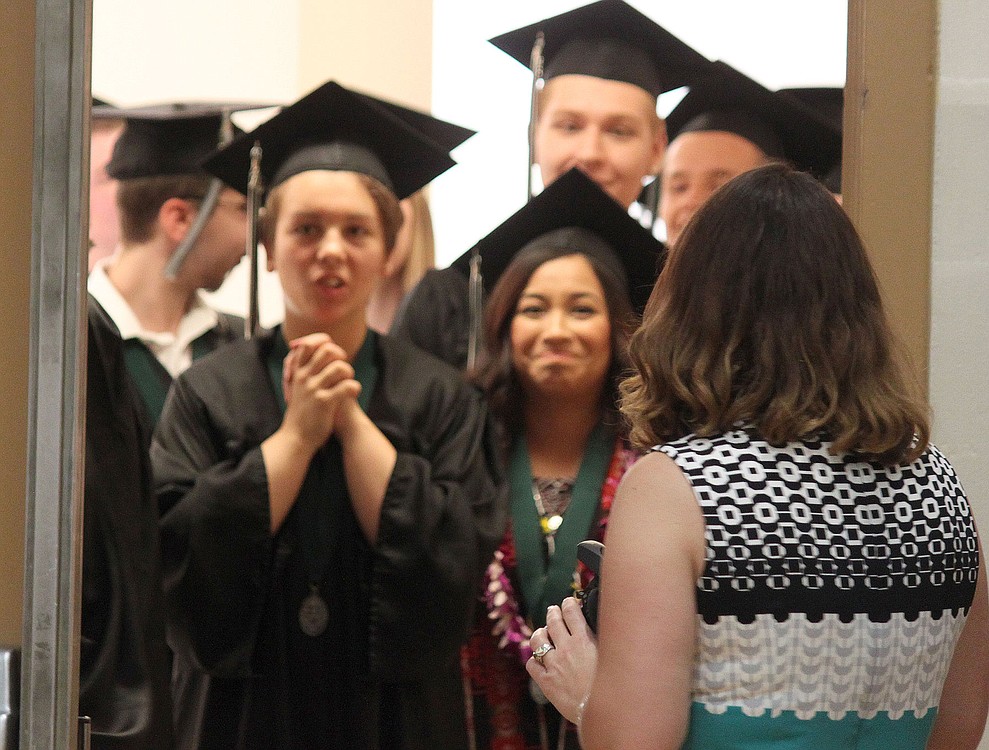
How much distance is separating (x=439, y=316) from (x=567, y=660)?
7.18 feet

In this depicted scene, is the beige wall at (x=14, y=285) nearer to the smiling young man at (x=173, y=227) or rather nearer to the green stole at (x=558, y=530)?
the green stole at (x=558, y=530)

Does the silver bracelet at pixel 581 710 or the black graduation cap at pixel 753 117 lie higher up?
the black graduation cap at pixel 753 117

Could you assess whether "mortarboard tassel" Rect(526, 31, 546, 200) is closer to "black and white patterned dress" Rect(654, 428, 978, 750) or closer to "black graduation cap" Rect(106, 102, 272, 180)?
"black graduation cap" Rect(106, 102, 272, 180)

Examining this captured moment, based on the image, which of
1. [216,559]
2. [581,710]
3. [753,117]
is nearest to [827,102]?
[753,117]

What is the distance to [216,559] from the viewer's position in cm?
275

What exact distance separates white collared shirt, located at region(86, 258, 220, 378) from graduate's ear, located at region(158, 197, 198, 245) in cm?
18

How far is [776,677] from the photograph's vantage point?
3.94ft

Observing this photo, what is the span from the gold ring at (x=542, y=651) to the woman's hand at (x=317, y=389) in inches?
61.0

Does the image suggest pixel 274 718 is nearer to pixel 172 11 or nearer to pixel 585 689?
pixel 585 689

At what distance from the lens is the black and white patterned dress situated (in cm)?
120

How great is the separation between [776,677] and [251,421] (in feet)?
6.55

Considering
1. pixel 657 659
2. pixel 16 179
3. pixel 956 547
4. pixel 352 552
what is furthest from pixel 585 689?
pixel 352 552

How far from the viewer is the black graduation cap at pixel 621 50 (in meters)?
3.39

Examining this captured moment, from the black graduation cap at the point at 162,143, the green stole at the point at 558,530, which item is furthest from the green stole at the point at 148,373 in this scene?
the green stole at the point at 558,530
